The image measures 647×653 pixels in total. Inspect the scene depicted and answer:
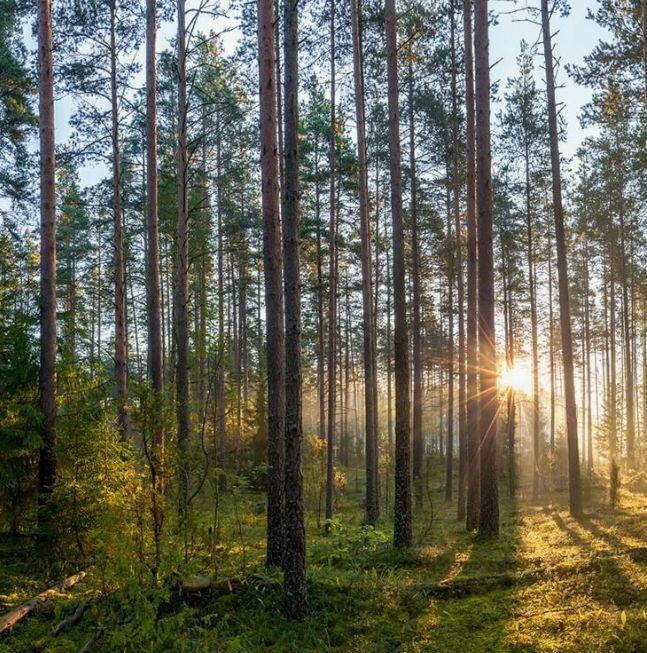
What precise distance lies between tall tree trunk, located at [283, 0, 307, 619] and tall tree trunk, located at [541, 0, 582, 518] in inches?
392

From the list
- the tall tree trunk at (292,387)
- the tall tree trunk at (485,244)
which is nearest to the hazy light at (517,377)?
the tall tree trunk at (485,244)

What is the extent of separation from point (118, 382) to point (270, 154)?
8.86 meters

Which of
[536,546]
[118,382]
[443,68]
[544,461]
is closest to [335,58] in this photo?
[443,68]

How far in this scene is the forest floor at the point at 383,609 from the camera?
16.4 feet

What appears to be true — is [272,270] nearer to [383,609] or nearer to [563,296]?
[383,609]

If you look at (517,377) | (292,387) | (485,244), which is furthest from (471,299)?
(517,377)

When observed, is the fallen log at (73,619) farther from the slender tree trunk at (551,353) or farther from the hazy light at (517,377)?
the slender tree trunk at (551,353)

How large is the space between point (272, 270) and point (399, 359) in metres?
3.17

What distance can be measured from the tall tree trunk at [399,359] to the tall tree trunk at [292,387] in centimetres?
349

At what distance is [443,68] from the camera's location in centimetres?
1619

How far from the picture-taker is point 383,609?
19.9 ft

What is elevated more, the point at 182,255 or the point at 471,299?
the point at 182,255

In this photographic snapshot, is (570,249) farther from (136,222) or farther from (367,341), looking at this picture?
(136,222)

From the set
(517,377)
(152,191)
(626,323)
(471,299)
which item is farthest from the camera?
(626,323)
